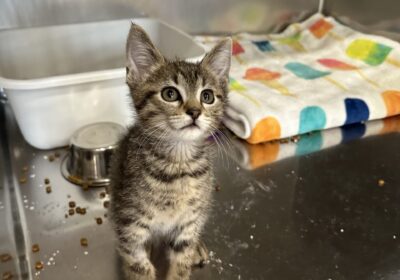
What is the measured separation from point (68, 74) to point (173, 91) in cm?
62

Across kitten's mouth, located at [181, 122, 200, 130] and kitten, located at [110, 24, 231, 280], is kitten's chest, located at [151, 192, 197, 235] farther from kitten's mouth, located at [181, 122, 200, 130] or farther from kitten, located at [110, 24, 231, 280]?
kitten's mouth, located at [181, 122, 200, 130]

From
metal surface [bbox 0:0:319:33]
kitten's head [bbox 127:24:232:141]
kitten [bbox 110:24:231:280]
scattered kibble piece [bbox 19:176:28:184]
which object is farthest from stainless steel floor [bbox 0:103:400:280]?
metal surface [bbox 0:0:319:33]

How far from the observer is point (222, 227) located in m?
1.03

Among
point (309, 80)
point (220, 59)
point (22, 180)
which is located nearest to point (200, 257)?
point (220, 59)

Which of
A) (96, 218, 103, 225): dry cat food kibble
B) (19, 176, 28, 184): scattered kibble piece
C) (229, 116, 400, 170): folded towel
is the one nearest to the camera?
(96, 218, 103, 225): dry cat food kibble

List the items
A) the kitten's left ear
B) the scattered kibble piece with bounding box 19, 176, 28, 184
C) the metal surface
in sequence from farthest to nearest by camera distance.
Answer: the metal surface → the scattered kibble piece with bounding box 19, 176, 28, 184 → the kitten's left ear

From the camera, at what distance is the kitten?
796 millimetres

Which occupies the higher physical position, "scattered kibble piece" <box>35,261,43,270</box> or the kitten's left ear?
the kitten's left ear

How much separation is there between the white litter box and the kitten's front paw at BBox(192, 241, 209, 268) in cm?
37

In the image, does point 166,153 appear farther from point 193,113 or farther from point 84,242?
point 84,242

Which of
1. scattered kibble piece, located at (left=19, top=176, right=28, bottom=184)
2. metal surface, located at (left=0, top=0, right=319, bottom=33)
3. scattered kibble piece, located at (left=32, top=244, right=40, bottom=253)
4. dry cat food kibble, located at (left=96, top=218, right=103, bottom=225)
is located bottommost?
dry cat food kibble, located at (left=96, top=218, right=103, bottom=225)

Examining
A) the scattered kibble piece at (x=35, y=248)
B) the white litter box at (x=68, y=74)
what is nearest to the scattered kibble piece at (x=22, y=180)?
the white litter box at (x=68, y=74)

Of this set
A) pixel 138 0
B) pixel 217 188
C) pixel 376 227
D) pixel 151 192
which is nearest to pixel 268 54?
pixel 138 0

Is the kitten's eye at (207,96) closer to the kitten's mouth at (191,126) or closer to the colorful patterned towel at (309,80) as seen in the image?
the kitten's mouth at (191,126)
